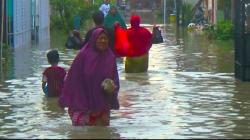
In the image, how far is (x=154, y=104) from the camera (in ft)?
49.3

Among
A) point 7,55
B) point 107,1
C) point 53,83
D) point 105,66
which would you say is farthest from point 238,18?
point 107,1

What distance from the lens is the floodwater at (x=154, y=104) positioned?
12.0 m

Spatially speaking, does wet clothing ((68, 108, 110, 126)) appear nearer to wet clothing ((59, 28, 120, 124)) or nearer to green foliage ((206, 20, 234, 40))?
wet clothing ((59, 28, 120, 124))

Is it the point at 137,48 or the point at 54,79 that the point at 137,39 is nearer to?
the point at 137,48

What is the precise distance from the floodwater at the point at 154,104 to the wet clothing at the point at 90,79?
35 centimetres

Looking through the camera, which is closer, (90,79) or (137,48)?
(90,79)

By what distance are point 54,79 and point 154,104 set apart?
185 centimetres

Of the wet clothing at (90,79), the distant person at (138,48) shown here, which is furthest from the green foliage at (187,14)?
the wet clothing at (90,79)

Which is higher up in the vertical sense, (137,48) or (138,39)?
(138,39)

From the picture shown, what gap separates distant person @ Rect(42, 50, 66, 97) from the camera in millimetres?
15656

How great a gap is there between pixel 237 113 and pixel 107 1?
1753cm

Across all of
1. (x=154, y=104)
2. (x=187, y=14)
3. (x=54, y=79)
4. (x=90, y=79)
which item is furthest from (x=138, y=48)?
(x=187, y=14)

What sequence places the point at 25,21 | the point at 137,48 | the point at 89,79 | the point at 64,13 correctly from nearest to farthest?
the point at 89,79
the point at 137,48
the point at 25,21
the point at 64,13

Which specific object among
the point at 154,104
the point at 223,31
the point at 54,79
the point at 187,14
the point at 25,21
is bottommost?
the point at 154,104
